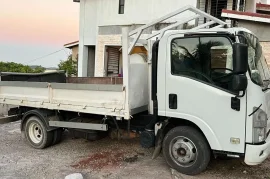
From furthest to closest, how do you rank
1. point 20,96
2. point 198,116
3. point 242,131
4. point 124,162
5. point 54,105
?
point 20,96, point 54,105, point 124,162, point 198,116, point 242,131

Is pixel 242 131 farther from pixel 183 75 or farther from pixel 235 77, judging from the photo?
pixel 183 75

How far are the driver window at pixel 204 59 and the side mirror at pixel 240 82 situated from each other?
230mm

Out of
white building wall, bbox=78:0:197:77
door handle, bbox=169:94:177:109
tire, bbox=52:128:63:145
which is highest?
white building wall, bbox=78:0:197:77

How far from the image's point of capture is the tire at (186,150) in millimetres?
4352

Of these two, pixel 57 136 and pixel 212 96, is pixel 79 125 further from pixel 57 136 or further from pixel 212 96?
pixel 212 96

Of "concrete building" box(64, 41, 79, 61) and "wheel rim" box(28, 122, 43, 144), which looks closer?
"wheel rim" box(28, 122, 43, 144)

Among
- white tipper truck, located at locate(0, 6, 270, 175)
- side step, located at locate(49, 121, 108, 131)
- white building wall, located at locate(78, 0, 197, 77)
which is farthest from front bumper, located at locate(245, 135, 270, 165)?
white building wall, located at locate(78, 0, 197, 77)

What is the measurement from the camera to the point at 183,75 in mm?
4391

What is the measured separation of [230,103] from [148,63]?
1.66 metres

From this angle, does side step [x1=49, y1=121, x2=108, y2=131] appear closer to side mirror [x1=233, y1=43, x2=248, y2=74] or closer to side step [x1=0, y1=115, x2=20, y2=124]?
side step [x1=0, y1=115, x2=20, y2=124]

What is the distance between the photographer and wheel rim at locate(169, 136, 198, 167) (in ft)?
14.6

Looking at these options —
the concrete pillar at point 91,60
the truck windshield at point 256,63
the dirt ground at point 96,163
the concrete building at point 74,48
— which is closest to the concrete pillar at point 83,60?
the concrete pillar at point 91,60

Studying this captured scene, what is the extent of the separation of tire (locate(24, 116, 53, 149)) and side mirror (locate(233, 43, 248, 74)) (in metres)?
4.10

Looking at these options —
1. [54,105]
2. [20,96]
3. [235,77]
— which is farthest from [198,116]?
[20,96]
